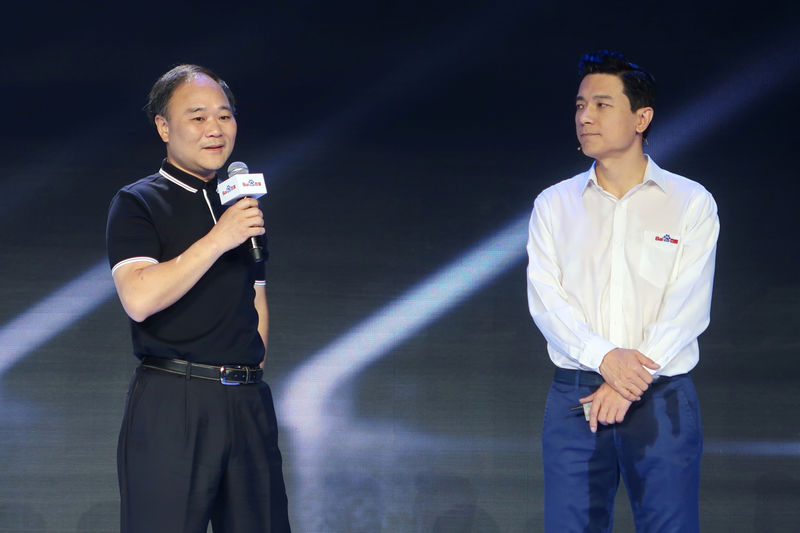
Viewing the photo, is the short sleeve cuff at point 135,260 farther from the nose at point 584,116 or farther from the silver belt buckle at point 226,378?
the nose at point 584,116

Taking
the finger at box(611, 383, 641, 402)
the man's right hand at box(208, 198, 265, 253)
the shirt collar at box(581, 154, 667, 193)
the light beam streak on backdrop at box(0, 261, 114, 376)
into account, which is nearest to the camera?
the man's right hand at box(208, 198, 265, 253)

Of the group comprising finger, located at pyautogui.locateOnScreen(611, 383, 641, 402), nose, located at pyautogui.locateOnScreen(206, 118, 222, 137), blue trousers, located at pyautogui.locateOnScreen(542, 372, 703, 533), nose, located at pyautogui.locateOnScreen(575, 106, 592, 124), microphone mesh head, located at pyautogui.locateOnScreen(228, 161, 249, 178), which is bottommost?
blue trousers, located at pyautogui.locateOnScreen(542, 372, 703, 533)

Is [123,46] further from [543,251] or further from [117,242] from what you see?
[543,251]

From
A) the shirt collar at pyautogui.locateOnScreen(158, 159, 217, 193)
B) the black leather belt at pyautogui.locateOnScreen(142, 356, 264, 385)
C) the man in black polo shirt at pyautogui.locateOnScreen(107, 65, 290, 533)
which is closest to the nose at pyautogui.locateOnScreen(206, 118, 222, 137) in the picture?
the man in black polo shirt at pyautogui.locateOnScreen(107, 65, 290, 533)

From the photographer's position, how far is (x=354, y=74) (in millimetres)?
3463

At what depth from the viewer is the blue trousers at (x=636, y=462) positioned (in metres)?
2.11

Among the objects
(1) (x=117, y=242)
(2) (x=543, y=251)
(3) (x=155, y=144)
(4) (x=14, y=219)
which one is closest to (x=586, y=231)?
(2) (x=543, y=251)

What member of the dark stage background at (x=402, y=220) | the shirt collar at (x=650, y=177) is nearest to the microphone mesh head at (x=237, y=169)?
the shirt collar at (x=650, y=177)

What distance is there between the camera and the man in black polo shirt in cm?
189

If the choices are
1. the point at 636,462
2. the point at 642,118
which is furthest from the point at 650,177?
the point at 636,462

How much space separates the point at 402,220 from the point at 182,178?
1.51 m

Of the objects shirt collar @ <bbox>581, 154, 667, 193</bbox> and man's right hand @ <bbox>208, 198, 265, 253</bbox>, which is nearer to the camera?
man's right hand @ <bbox>208, 198, 265, 253</bbox>

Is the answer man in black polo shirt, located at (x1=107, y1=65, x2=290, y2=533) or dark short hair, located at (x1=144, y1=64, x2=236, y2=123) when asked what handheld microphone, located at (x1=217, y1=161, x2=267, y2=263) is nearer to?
man in black polo shirt, located at (x1=107, y1=65, x2=290, y2=533)

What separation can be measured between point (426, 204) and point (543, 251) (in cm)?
121
